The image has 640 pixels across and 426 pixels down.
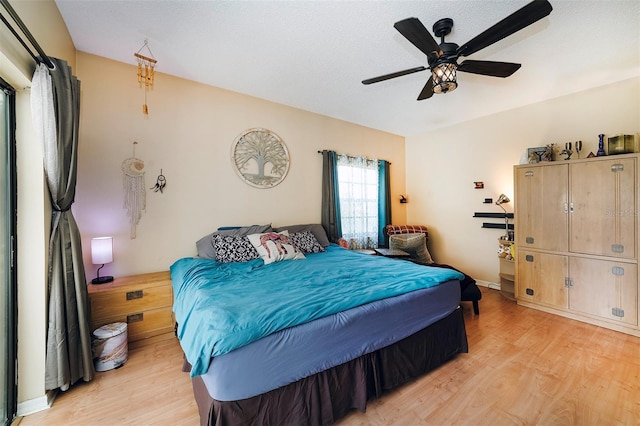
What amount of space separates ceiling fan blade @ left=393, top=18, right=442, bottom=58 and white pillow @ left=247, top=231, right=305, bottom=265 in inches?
83.7

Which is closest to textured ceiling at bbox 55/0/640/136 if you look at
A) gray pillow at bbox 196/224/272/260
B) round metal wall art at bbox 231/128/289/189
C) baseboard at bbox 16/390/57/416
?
round metal wall art at bbox 231/128/289/189

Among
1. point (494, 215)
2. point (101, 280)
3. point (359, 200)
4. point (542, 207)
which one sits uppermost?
point (359, 200)

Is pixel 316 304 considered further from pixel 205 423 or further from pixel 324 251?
pixel 324 251

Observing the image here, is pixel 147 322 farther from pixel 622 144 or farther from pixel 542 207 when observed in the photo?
pixel 622 144

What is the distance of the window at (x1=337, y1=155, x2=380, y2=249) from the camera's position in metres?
4.09

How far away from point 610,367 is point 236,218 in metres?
3.70

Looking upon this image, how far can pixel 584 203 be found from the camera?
2.74 meters

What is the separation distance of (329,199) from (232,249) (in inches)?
66.2

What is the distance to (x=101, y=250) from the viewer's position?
7.25 ft

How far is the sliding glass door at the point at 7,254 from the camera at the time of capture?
1.45 m

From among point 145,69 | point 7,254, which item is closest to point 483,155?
point 145,69

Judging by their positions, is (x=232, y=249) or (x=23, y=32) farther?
(x=232, y=249)

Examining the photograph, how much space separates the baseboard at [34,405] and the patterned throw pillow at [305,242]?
2182 mm

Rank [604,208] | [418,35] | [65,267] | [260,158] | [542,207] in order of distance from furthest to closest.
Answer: [260,158], [542,207], [604,208], [65,267], [418,35]
